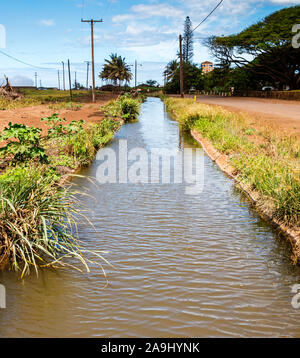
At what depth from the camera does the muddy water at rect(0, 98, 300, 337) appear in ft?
12.3

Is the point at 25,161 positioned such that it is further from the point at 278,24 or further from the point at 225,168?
the point at 278,24

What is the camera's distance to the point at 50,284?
4543 mm

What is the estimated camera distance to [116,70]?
350 ft

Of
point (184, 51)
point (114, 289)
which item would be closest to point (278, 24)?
point (114, 289)

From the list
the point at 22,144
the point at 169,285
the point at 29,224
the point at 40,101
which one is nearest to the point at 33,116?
the point at 22,144

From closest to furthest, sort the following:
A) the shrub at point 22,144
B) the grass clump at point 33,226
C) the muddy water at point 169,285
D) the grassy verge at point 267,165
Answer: the muddy water at point 169,285
the grass clump at point 33,226
the grassy verge at point 267,165
the shrub at point 22,144

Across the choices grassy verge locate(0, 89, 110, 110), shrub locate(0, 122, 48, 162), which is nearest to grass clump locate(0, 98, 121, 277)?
shrub locate(0, 122, 48, 162)

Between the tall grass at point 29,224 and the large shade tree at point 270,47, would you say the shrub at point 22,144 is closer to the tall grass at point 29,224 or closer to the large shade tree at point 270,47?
the tall grass at point 29,224

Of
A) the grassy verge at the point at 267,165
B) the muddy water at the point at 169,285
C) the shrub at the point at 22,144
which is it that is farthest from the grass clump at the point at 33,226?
the grassy verge at the point at 267,165

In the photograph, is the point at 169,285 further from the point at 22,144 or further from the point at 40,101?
the point at 40,101

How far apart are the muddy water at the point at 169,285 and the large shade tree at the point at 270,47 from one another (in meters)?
40.6

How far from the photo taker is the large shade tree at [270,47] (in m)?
43.3

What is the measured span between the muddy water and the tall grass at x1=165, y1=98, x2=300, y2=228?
0.44m

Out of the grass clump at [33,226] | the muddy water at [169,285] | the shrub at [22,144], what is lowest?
the muddy water at [169,285]
